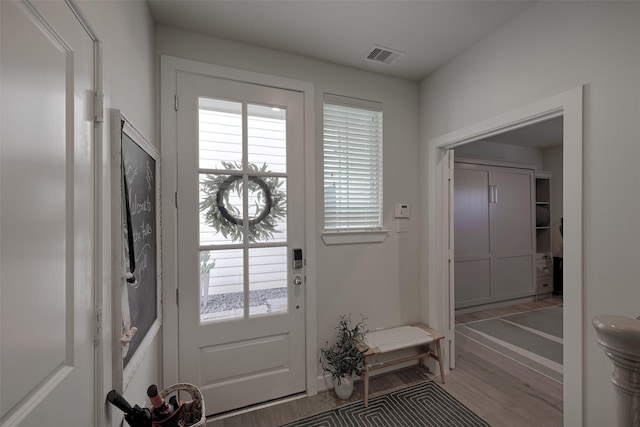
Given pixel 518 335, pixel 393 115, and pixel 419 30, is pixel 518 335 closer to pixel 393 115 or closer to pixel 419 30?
pixel 393 115

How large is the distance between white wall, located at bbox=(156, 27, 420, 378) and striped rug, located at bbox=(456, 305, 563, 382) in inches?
46.9

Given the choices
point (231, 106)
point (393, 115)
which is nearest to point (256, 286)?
point (231, 106)

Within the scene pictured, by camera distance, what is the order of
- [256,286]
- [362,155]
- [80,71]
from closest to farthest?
[80,71]
[256,286]
[362,155]

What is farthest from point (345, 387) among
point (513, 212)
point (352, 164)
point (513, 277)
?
point (513, 212)

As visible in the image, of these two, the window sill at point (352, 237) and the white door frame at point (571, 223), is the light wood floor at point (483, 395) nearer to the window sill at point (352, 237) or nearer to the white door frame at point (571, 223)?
the white door frame at point (571, 223)

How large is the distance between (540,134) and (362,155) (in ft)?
10.8

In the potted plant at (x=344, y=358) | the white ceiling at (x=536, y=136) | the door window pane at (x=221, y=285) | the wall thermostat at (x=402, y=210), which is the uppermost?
the white ceiling at (x=536, y=136)

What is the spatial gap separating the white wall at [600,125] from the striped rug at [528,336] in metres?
1.45

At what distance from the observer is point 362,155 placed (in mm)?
2424

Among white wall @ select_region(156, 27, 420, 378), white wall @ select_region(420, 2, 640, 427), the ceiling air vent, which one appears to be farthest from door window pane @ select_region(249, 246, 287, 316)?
white wall @ select_region(420, 2, 640, 427)

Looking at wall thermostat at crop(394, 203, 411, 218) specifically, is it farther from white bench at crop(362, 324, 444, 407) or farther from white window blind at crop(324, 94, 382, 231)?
white bench at crop(362, 324, 444, 407)

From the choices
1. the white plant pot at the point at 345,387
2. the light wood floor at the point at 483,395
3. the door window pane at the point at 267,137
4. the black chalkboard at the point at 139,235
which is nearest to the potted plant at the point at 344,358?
the white plant pot at the point at 345,387

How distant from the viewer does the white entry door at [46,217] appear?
55 cm

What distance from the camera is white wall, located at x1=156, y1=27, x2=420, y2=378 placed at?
6.70 ft
